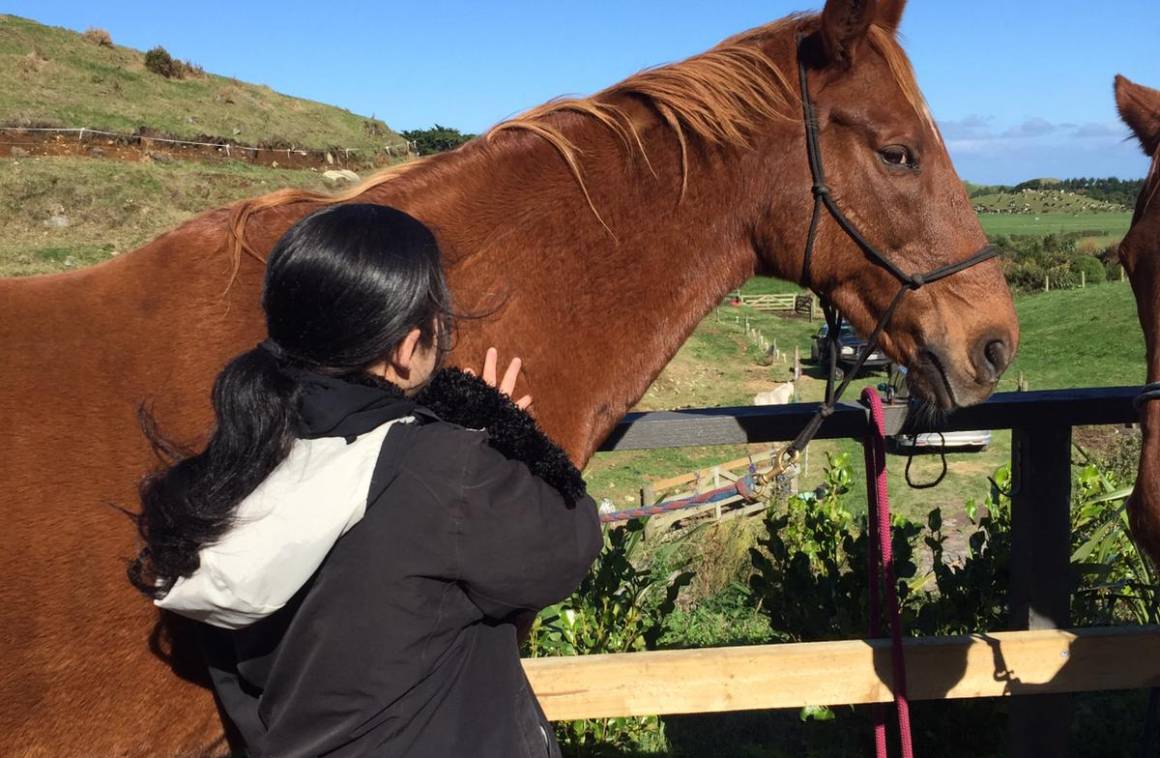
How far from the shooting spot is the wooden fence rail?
2900mm

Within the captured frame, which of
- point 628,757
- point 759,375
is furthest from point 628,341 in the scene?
point 759,375

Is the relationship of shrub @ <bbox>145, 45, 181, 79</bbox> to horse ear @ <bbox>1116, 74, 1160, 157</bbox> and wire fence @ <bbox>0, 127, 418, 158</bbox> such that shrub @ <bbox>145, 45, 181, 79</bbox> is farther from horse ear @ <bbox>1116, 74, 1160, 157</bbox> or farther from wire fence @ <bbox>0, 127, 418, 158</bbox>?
horse ear @ <bbox>1116, 74, 1160, 157</bbox>

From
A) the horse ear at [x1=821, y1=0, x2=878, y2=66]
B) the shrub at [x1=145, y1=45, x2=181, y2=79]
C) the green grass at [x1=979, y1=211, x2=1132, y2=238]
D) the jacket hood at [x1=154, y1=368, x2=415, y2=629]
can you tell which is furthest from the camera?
the green grass at [x1=979, y1=211, x2=1132, y2=238]

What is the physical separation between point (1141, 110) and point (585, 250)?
2010mm

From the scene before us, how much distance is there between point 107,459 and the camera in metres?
2.02

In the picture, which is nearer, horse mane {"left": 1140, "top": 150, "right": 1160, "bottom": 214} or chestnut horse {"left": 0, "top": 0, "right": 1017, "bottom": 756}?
chestnut horse {"left": 0, "top": 0, "right": 1017, "bottom": 756}

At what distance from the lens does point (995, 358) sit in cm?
270

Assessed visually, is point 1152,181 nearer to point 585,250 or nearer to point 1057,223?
point 585,250

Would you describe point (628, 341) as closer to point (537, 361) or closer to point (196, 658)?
point (537, 361)

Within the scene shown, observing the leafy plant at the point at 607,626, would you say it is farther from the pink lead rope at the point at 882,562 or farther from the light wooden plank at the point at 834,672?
the pink lead rope at the point at 882,562

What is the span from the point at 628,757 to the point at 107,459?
2.52m

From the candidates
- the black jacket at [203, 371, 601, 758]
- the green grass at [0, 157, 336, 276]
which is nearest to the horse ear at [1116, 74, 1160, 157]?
the black jacket at [203, 371, 601, 758]

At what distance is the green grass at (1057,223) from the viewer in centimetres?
6919

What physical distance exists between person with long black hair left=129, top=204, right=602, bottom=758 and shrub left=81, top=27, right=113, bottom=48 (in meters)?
50.0
